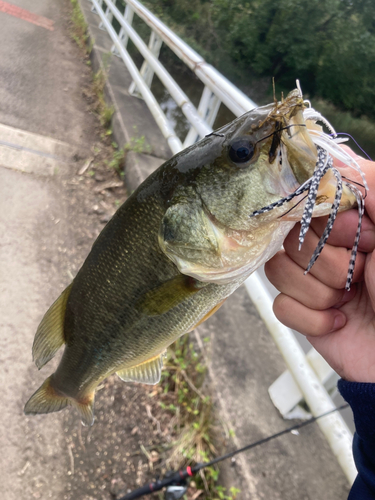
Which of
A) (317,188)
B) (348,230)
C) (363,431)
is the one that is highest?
(317,188)

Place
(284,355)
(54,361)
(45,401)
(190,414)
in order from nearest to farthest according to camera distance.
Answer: (45,401)
(284,355)
(190,414)
(54,361)

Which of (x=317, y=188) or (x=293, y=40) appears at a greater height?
(x=317, y=188)

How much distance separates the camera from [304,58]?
17.5 meters

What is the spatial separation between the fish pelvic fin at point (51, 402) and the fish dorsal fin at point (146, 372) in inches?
8.4

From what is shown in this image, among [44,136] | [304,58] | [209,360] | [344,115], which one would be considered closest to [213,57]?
[304,58]

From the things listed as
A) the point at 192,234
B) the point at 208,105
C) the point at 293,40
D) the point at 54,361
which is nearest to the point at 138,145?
the point at 208,105

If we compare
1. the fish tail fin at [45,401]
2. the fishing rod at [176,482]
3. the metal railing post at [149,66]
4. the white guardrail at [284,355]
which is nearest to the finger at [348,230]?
the white guardrail at [284,355]

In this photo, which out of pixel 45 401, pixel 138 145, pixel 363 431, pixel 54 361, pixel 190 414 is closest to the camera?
pixel 363 431

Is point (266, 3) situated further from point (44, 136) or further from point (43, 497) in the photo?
point (43, 497)

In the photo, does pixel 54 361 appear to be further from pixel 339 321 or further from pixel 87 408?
pixel 339 321

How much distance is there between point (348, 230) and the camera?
950mm

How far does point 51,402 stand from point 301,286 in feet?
4.18

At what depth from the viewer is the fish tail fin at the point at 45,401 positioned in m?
1.58

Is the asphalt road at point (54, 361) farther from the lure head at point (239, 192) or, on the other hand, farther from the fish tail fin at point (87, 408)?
the lure head at point (239, 192)
